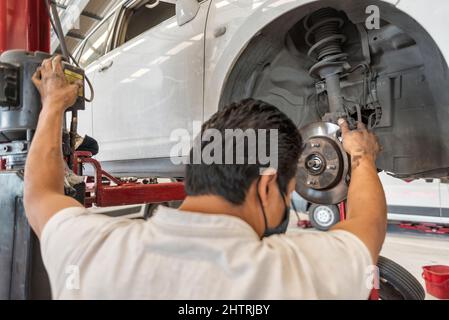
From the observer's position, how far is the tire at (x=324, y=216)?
11.2 ft

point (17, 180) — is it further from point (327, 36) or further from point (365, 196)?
point (327, 36)

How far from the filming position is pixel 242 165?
20.2 inches

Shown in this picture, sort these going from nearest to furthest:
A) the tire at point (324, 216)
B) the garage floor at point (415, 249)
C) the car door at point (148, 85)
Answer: the car door at point (148, 85)
the garage floor at point (415, 249)
the tire at point (324, 216)

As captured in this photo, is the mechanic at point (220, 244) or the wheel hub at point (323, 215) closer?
the mechanic at point (220, 244)

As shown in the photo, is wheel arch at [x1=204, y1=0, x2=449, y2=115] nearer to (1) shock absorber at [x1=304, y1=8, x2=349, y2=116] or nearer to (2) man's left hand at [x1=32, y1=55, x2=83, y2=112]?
(1) shock absorber at [x1=304, y1=8, x2=349, y2=116]

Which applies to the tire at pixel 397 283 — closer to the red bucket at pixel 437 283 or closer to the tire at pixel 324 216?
the red bucket at pixel 437 283

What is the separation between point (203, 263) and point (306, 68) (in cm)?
120

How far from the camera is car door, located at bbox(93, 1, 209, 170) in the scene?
4.91ft

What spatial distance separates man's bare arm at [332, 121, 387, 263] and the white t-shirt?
7cm

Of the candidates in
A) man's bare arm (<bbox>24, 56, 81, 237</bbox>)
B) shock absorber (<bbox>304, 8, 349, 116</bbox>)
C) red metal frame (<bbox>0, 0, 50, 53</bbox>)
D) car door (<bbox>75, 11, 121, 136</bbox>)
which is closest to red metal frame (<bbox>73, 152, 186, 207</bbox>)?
man's bare arm (<bbox>24, 56, 81, 237</bbox>)

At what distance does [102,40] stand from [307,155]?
2.11 meters

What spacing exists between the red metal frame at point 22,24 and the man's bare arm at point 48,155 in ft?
1.29

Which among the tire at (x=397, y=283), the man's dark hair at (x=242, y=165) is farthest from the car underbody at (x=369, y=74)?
the man's dark hair at (x=242, y=165)
